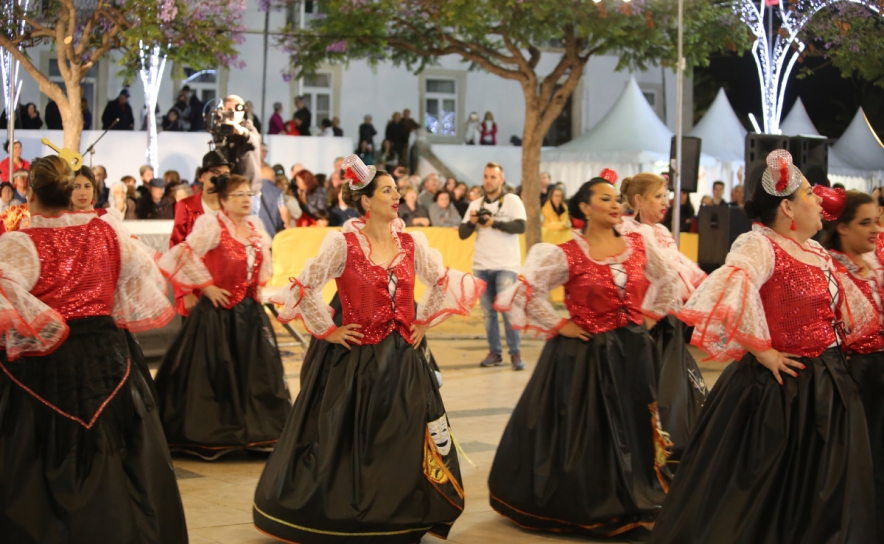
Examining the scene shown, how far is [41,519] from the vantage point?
4.11 metres

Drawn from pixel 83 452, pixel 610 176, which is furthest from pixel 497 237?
pixel 83 452

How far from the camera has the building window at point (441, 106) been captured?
84.3 ft

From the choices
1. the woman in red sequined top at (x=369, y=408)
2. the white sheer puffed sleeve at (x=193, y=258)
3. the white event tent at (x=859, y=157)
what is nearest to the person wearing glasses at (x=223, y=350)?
the white sheer puffed sleeve at (x=193, y=258)

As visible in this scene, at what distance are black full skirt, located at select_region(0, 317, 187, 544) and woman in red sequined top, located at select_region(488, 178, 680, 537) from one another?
69.2 inches

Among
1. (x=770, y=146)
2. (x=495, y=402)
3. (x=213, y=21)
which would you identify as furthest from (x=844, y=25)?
(x=213, y=21)

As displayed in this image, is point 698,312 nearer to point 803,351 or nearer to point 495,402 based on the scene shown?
point 803,351

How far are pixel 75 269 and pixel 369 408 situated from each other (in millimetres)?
1433

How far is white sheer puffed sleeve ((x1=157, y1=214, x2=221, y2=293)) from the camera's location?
682cm

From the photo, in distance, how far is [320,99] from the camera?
24438 millimetres

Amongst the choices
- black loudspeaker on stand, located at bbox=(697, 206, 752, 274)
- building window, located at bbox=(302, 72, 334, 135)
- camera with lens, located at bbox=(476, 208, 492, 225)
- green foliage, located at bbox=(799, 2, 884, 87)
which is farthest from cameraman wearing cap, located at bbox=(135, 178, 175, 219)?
building window, located at bbox=(302, 72, 334, 135)

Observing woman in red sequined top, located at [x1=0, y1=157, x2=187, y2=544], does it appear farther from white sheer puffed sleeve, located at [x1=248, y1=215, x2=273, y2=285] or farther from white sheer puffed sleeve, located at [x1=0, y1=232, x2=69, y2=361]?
white sheer puffed sleeve, located at [x1=248, y1=215, x2=273, y2=285]

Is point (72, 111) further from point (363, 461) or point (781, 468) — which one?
point (781, 468)

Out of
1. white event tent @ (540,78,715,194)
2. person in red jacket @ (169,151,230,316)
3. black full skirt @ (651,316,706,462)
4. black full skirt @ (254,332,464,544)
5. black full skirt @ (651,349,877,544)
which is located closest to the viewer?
black full skirt @ (651,349,877,544)

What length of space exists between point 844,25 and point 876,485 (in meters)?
6.02
